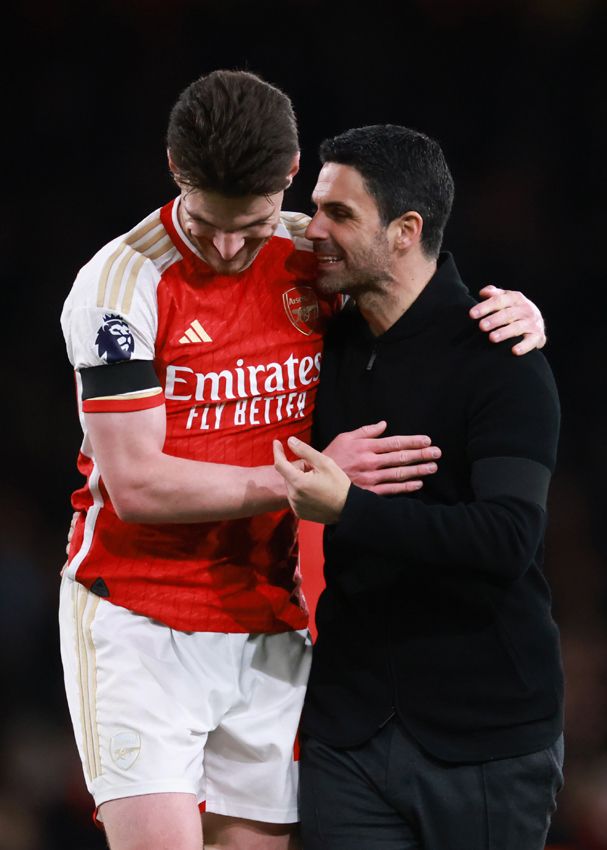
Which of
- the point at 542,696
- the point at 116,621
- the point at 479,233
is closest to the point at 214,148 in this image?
the point at 116,621

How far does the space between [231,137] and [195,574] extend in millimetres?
918

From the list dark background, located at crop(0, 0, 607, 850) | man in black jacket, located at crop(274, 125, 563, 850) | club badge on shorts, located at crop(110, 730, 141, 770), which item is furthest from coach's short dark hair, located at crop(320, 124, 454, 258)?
dark background, located at crop(0, 0, 607, 850)

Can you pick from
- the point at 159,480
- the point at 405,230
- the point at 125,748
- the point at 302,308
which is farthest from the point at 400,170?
the point at 125,748

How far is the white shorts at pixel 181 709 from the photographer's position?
8.04 ft

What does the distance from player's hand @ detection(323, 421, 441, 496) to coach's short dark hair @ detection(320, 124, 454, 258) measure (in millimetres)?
488

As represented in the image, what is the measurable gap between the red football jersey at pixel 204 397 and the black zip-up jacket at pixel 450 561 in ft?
0.59

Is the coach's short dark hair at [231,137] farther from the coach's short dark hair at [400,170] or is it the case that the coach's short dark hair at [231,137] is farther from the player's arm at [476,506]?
the player's arm at [476,506]

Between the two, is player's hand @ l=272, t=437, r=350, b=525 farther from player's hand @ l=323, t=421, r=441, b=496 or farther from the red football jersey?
the red football jersey

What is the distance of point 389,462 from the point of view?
2.36m

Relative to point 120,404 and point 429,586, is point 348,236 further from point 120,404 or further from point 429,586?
point 429,586

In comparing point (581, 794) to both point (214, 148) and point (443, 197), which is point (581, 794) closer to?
point (443, 197)

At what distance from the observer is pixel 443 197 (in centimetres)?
264

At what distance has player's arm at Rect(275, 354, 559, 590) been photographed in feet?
7.27

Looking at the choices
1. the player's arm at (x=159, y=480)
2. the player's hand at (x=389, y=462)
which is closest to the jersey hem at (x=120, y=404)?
the player's arm at (x=159, y=480)
